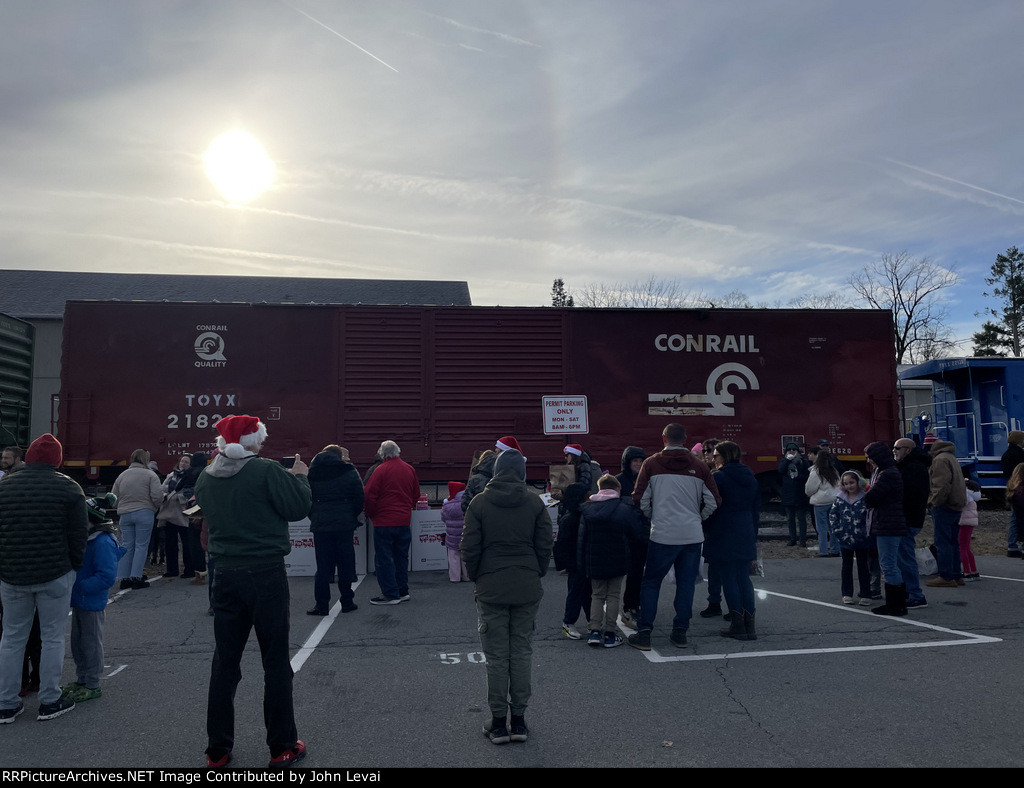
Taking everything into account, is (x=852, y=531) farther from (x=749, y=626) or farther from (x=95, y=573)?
(x=95, y=573)

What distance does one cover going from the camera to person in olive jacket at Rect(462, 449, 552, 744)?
155 inches

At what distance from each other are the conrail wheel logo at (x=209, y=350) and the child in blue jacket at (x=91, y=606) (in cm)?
713

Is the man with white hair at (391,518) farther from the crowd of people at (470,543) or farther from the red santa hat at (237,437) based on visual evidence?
the red santa hat at (237,437)

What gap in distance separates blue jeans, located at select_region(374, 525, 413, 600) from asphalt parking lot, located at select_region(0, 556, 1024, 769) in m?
0.39

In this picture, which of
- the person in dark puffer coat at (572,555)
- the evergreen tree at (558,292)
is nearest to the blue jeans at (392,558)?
the person in dark puffer coat at (572,555)

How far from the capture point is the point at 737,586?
6051 millimetres

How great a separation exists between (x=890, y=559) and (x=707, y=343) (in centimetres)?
635

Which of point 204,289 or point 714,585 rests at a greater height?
point 204,289

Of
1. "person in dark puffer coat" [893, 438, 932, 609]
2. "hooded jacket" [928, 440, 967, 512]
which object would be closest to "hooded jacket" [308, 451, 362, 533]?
"person in dark puffer coat" [893, 438, 932, 609]

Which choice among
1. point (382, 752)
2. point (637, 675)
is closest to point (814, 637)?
point (637, 675)

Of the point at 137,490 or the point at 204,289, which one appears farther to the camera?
the point at 204,289

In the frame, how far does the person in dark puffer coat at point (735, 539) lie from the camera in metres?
5.96

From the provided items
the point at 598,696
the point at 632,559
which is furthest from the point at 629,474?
the point at 598,696
